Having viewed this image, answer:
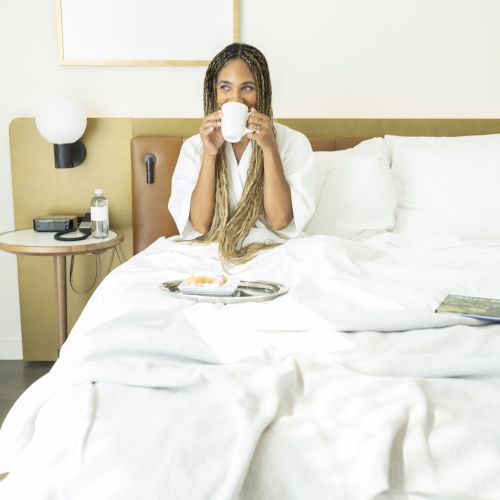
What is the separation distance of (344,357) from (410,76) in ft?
6.41

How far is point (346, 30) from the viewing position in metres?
2.55

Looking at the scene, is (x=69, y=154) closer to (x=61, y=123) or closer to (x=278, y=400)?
(x=61, y=123)

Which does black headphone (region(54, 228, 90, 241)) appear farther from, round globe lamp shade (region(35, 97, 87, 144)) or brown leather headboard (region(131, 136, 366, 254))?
round globe lamp shade (region(35, 97, 87, 144))

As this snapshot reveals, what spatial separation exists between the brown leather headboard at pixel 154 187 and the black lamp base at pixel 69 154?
9.0 inches

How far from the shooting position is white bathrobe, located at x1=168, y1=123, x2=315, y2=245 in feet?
6.62

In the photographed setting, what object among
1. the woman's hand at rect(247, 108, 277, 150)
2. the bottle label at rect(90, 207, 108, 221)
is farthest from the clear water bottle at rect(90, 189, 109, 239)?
the woman's hand at rect(247, 108, 277, 150)

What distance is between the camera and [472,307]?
115 centimetres

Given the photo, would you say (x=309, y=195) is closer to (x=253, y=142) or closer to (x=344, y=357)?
(x=253, y=142)

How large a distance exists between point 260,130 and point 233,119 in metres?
0.16

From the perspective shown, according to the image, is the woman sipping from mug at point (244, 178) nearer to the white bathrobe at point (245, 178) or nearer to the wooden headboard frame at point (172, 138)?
the white bathrobe at point (245, 178)

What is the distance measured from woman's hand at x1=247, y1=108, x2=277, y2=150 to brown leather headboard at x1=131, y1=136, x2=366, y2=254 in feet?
2.00

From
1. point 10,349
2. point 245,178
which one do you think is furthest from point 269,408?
point 10,349

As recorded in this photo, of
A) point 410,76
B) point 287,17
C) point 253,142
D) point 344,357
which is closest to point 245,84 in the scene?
point 253,142

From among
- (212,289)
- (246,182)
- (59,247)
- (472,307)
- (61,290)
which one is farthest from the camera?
(61,290)
